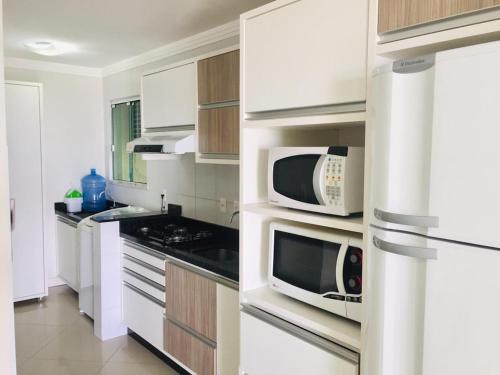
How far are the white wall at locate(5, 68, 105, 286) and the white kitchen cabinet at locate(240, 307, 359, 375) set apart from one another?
3197 mm

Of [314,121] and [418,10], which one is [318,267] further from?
[418,10]

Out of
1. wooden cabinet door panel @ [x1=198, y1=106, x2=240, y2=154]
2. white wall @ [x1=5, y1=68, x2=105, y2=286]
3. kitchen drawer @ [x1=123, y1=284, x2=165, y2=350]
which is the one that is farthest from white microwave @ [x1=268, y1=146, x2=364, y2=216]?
white wall @ [x1=5, y1=68, x2=105, y2=286]

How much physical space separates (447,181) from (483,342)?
1.26 feet

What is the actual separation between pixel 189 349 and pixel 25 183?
7.73 feet

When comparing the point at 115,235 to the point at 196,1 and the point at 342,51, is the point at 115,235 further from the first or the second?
the point at 342,51

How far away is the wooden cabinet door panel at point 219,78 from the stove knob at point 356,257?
47.0 inches

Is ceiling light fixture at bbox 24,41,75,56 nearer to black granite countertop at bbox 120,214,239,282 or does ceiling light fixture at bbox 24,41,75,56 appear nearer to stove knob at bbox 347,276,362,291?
black granite countertop at bbox 120,214,239,282

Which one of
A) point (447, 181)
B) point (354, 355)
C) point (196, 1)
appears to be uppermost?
point (196, 1)

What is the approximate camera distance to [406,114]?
1.08 metres

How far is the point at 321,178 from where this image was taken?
5.12ft

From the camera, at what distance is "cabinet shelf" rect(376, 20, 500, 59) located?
1058 millimetres

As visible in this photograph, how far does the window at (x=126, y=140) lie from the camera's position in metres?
4.21

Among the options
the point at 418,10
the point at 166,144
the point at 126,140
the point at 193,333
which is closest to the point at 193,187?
the point at 166,144

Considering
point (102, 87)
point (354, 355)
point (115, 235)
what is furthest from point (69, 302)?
point (354, 355)
